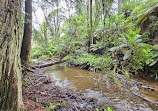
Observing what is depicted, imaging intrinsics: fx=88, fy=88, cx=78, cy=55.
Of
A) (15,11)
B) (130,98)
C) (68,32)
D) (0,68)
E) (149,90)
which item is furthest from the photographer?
(68,32)

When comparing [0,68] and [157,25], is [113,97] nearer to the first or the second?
[0,68]

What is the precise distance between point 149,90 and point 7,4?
392 centimetres

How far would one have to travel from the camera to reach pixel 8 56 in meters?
1.09

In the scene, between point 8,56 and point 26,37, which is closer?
point 8,56

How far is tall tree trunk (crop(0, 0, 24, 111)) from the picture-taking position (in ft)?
3.34

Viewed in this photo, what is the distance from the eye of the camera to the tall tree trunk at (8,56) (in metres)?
1.02

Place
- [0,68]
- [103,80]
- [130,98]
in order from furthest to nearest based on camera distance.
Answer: [103,80], [130,98], [0,68]

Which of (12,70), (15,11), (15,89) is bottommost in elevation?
(15,89)

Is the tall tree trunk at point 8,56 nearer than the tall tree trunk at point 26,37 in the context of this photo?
Yes

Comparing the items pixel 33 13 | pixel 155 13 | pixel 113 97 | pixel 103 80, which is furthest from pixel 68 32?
pixel 113 97

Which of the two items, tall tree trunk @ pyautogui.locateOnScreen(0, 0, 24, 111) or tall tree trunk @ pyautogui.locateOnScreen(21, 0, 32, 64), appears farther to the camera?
tall tree trunk @ pyautogui.locateOnScreen(21, 0, 32, 64)

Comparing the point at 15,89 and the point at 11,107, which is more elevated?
the point at 15,89

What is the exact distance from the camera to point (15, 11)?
121 centimetres

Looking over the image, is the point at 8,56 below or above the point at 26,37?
below
